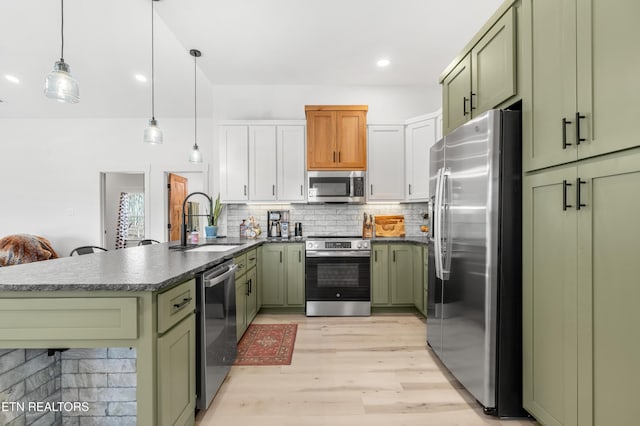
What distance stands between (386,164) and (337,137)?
0.76 meters

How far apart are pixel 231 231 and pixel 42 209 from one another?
4.41 meters

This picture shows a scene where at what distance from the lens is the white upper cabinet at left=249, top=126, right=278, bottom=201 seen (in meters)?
3.91

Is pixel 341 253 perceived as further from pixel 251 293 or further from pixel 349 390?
pixel 349 390

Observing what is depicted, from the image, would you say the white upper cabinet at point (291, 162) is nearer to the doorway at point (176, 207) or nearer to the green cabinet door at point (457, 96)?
the green cabinet door at point (457, 96)

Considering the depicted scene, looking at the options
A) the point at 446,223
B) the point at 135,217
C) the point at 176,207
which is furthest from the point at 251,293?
the point at 135,217

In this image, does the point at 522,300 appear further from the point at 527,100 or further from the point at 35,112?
the point at 35,112

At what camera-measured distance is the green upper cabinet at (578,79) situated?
111cm

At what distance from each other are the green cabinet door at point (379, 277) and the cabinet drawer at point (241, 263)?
5.09 feet

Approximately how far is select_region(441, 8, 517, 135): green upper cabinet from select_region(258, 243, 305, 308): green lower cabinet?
87.9 inches

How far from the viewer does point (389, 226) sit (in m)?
4.10

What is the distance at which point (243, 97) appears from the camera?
421 centimetres

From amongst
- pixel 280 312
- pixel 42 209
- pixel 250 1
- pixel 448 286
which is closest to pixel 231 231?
pixel 280 312

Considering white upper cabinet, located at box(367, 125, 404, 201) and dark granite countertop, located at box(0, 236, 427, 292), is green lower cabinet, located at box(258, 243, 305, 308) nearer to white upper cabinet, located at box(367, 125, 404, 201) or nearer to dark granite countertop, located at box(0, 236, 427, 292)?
white upper cabinet, located at box(367, 125, 404, 201)

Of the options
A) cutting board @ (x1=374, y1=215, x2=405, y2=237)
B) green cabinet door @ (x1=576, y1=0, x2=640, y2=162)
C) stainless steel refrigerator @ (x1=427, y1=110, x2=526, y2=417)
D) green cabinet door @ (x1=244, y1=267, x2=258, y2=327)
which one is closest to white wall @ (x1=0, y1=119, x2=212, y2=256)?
green cabinet door @ (x1=244, y1=267, x2=258, y2=327)
